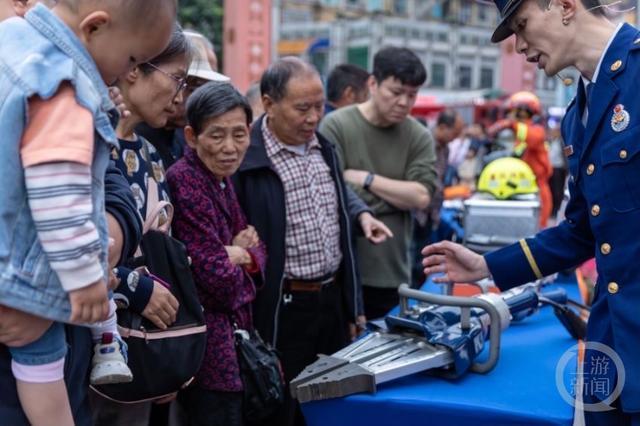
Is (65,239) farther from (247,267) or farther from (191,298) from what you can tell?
(247,267)

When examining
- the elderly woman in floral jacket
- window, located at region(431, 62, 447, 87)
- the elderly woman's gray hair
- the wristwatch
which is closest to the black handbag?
the elderly woman in floral jacket

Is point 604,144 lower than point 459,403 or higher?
higher

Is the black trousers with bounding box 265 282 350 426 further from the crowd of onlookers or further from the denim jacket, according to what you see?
the denim jacket

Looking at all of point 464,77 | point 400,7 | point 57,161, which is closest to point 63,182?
point 57,161

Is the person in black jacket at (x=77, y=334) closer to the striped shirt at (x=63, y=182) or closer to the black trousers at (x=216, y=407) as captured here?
the striped shirt at (x=63, y=182)

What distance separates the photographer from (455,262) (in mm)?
2023

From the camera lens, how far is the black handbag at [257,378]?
6.92 ft

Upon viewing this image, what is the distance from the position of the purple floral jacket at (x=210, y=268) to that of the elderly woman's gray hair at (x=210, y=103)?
0.49 feet

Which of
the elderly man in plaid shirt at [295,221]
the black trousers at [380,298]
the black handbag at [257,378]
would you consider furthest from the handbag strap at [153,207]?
the black trousers at [380,298]

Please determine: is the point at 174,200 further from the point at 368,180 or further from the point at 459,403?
the point at 368,180

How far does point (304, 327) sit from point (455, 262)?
806mm

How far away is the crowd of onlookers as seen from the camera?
1062 millimetres

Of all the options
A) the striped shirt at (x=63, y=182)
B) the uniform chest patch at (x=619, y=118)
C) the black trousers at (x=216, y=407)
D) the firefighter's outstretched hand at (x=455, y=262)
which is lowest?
the black trousers at (x=216, y=407)

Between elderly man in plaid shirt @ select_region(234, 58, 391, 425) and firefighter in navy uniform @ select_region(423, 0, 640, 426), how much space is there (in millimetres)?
1038
